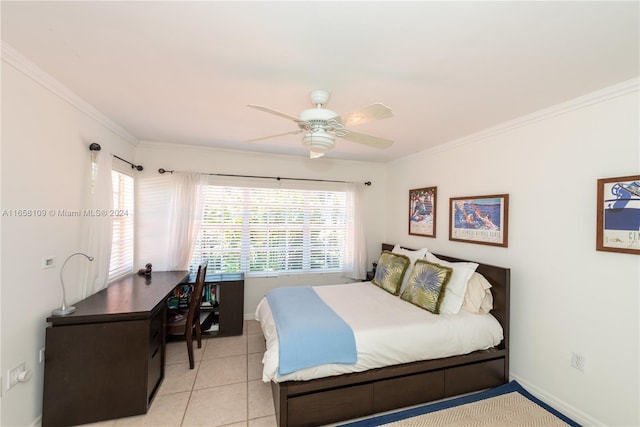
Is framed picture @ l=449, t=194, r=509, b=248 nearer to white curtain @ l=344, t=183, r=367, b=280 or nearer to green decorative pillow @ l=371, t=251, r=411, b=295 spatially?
green decorative pillow @ l=371, t=251, r=411, b=295

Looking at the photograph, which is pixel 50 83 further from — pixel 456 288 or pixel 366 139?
pixel 456 288

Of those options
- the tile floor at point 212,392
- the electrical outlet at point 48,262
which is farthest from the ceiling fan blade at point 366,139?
the electrical outlet at point 48,262

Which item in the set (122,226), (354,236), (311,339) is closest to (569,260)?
(311,339)

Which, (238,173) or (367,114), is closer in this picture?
(367,114)

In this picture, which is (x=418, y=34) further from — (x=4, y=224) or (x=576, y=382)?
(x=576, y=382)

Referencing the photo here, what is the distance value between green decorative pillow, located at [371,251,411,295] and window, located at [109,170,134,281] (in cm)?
312

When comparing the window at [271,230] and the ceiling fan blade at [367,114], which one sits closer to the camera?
the ceiling fan blade at [367,114]

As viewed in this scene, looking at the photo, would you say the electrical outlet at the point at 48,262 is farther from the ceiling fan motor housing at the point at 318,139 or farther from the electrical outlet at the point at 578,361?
the electrical outlet at the point at 578,361

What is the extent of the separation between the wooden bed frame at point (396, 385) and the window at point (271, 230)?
6.74 ft

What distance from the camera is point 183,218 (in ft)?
11.7

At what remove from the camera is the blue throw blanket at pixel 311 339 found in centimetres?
192

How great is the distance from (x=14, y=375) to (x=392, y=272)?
326 centimetres

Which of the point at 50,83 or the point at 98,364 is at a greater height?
the point at 50,83

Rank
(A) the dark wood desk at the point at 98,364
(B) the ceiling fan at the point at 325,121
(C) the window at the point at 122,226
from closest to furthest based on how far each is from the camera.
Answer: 1. (B) the ceiling fan at the point at 325,121
2. (A) the dark wood desk at the point at 98,364
3. (C) the window at the point at 122,226
